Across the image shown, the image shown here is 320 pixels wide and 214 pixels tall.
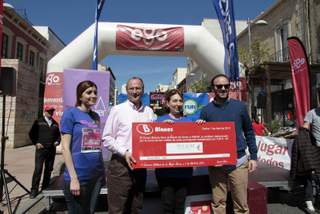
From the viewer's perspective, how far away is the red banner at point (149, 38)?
9.68 m

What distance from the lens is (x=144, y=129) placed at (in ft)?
11.9

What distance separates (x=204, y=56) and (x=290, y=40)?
9.27 feet

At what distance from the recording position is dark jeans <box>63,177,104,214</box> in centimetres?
309

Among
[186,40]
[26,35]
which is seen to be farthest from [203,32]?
[26,35]

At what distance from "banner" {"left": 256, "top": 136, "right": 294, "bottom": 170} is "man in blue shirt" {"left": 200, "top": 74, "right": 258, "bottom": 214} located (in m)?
3.85

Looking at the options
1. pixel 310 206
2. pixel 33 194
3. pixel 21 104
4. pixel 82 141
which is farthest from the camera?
pixel 21 104

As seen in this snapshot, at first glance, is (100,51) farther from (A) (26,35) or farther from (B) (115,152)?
(A) (26,35)

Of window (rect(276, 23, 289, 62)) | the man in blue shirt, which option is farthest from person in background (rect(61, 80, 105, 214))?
window (rect(276, 23, 289, 62))

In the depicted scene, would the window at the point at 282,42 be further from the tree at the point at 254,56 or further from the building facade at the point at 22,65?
the building facade at the point at 22,65

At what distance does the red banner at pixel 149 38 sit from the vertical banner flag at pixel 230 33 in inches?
54.1

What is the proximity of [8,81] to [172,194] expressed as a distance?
3530mm

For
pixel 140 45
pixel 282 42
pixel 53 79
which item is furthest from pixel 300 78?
pixel 282 42

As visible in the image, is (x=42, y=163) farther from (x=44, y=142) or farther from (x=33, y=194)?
(x=33, y=194)

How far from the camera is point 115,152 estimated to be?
350cm
